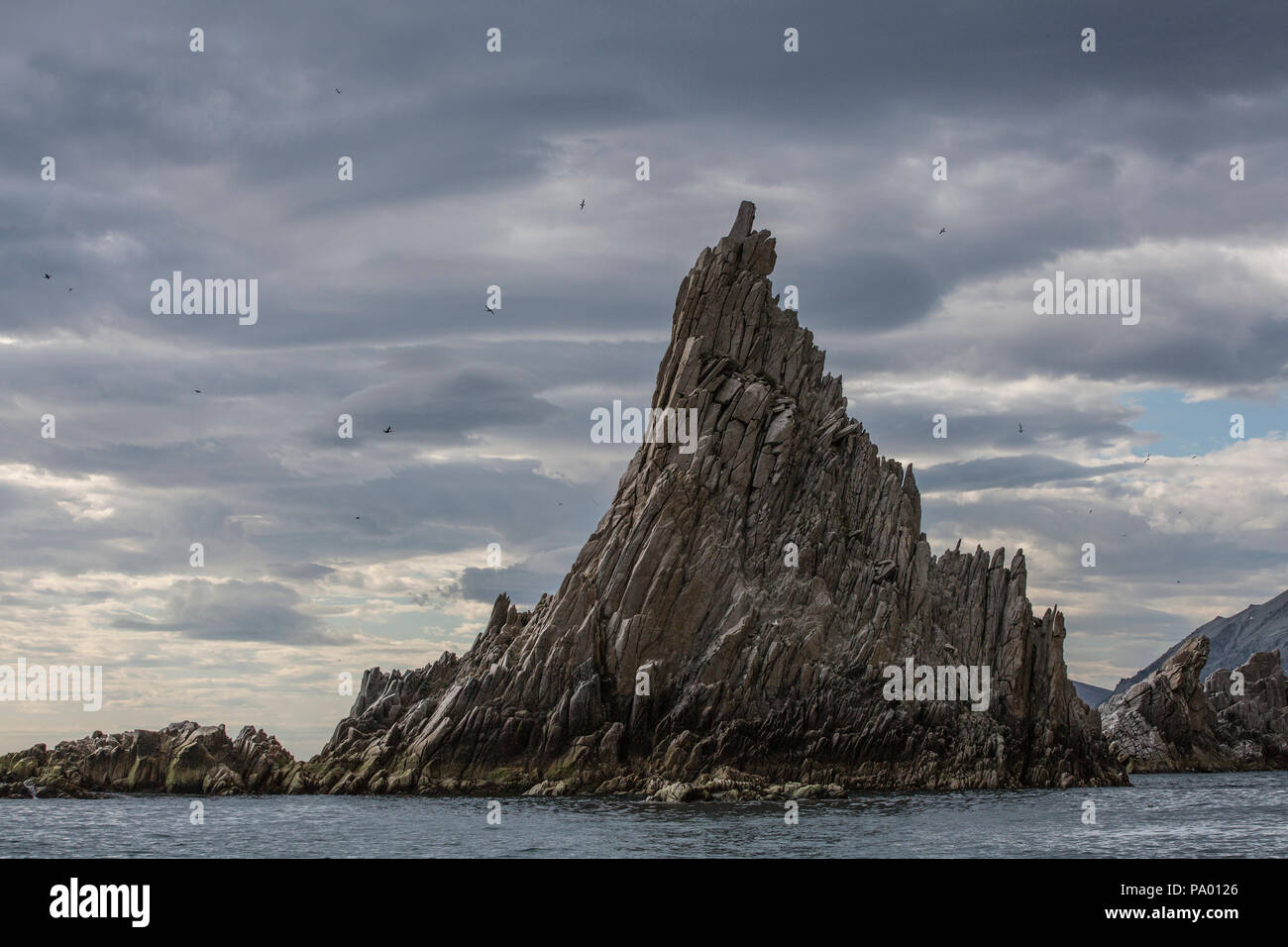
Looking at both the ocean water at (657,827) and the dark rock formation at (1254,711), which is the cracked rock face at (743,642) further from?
the dark rock formation at (1254,711)

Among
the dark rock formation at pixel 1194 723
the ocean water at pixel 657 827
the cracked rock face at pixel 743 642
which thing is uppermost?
the cracked rock face at pixel 743 642

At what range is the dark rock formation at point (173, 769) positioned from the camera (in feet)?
333

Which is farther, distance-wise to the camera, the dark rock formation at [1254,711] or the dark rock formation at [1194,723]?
the dark rock formation at [1254,711]

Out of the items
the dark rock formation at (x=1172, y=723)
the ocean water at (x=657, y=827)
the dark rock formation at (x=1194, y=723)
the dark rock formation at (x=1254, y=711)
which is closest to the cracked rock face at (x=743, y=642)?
Answer: the ocean water at (x=657, y=827)

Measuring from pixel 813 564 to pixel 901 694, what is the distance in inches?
530

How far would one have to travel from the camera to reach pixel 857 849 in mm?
55594

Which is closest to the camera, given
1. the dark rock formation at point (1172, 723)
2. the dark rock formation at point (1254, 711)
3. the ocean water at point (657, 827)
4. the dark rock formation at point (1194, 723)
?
the ocean water at point (657, 827)

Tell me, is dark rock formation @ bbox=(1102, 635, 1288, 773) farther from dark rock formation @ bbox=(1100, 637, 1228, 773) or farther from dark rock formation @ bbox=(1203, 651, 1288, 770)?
dark rock formation @ bbox=(1203, 651, 1288, 770)

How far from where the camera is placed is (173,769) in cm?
10388

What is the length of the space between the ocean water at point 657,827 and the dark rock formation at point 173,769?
17.5 ft

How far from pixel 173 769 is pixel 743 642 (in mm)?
47150

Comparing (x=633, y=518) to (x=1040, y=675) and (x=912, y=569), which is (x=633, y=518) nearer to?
(x=912, y=569)

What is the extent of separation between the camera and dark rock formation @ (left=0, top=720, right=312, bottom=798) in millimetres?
101375
